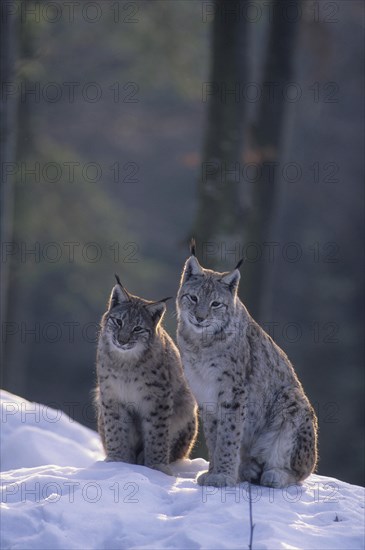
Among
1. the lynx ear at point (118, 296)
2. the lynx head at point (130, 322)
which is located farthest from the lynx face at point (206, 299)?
the lynx ear at point (118, 296)

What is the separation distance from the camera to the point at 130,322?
245 inches

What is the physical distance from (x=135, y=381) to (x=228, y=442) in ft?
2.71

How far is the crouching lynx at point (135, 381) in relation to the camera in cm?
622

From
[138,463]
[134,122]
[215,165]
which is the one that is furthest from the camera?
[134,122]

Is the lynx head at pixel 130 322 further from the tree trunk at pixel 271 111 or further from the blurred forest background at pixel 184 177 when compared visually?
the tree trunk at pixel 271 111

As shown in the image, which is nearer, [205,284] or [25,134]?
[205,284]

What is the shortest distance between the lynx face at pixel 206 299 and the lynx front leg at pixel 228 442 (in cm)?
55

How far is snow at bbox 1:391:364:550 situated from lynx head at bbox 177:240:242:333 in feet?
3.50

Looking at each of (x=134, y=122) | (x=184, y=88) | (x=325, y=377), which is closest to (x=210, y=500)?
(x=184, y=88)

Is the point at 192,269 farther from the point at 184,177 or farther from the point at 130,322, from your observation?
the point at 184,177

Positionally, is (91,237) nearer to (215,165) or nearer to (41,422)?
(215,165)

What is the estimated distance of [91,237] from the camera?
15391mm

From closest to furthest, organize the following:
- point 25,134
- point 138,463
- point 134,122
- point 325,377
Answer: point 138,463
point 25,134
point 325,377
point 134,122

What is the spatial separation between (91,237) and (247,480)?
9779 millimetres
